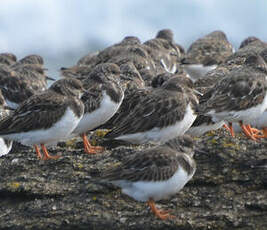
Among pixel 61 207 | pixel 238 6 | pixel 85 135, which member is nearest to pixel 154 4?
pixel 238 6

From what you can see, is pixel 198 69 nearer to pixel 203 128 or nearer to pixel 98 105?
pixel 203 128

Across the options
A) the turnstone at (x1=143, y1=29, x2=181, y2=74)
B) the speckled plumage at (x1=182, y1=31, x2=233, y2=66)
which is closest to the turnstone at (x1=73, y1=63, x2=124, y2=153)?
the turnstone at (x1=143, y1=29, x2=181, y2=74)

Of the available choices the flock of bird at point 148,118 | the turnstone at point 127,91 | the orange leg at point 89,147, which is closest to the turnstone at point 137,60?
the turnstone at point 127,91

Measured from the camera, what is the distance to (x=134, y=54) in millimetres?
15773

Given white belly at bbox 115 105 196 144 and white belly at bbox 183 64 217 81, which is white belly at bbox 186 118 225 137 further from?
white belly at bbox 183 64 217 81

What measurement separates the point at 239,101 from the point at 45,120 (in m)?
2.66

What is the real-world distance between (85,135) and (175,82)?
1733 millimetres

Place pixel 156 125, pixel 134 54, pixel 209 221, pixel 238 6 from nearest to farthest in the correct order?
pixel 209 221 → pixel 156 125 → pixel 134 54 → pixel 238 6

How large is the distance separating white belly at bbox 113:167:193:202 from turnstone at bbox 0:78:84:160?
1.97m

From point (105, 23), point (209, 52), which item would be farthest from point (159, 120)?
point (105, 23)

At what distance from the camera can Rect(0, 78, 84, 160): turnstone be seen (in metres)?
8.54

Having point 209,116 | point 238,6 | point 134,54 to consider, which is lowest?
point 238,6

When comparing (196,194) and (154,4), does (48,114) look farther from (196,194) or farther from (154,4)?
(154,4)

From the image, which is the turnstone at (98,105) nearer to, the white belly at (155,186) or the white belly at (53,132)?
the white belly at (53,132)
